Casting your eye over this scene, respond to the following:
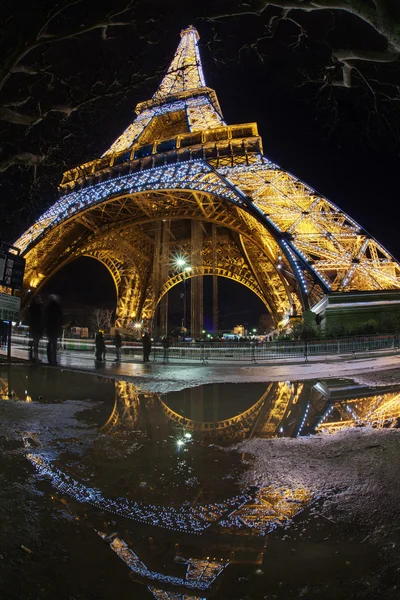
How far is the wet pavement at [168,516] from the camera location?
1.53m

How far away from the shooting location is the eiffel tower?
66.3 feet

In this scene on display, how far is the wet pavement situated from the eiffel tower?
41.4 feet

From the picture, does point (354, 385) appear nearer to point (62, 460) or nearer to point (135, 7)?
point (62, 460)

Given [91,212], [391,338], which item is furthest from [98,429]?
[91,212]

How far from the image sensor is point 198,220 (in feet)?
103

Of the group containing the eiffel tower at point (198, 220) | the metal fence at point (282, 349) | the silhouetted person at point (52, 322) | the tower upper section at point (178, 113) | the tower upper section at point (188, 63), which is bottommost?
the metal fence at point (282, 349)

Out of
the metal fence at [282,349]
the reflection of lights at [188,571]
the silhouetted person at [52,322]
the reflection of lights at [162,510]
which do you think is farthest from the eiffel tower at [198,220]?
the reflection of lights at [188,571]

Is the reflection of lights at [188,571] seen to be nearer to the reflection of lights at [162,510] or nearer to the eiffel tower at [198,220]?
the reflection of lights at [162,510]

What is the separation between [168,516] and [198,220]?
30369 mm

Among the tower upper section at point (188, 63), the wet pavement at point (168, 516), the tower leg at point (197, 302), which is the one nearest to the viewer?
the wet pavement at point (168, 516)

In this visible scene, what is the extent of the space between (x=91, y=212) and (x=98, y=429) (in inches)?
1178

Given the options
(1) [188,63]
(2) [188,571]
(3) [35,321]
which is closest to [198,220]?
(1) [188,63]

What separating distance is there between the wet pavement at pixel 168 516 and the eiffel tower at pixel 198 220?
12.6 metres

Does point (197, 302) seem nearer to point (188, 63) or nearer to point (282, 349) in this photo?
point (282, 349)
